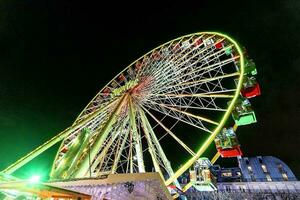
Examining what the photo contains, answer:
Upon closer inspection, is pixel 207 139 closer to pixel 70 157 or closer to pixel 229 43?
pixel 70 157

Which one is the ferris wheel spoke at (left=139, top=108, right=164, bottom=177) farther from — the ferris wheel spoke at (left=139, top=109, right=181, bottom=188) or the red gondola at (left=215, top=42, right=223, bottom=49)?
the red gondola at (left=215, top=42, right=223, bottom=49)

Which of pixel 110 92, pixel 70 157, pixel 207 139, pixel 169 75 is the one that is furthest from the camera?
pixel 110 92

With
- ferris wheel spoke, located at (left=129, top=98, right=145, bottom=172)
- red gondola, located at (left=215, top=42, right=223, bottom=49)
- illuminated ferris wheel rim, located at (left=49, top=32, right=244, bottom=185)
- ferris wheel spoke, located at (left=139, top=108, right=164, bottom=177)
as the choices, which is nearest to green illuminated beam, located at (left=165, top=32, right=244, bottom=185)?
illuminated ferris wheel rim, located at (left=49, top=32, right=244, bottom=185)

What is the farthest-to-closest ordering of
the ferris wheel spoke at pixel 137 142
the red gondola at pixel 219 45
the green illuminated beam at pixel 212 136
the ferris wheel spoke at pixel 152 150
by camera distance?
the red gondola at pixel 219 45 → the ferris wheel spoke at pixel 152 150 → the ferris wheel spoke at pixel 137 142 → the green illuminated beam at pixel 212 136

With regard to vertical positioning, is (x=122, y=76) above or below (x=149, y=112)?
above

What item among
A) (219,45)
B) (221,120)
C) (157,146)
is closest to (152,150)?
(157,146)

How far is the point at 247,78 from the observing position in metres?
10.4

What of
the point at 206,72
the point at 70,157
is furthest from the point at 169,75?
the point at 70,157

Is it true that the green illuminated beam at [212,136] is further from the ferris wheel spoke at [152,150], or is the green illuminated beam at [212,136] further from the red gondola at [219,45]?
the ferris wheel spoke at [152,150]

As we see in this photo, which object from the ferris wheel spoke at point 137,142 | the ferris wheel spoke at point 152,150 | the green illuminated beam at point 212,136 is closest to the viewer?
the green illuminated beam at point 212,136

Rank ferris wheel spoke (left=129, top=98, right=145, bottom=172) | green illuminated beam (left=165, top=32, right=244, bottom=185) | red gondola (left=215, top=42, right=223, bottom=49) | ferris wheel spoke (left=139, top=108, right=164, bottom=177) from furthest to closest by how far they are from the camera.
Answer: red gondola (left=215, top=42, right=223, bottom=49), ferris wheel spoke (left=139, top=108, right=164, bottom=177), ferris wheel spoke (left=129, top=98, right=145, bottom=172), green illuminated beam (left=165, top=32, right=244, bottom=185)

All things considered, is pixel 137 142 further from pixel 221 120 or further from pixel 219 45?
pixel 219 45

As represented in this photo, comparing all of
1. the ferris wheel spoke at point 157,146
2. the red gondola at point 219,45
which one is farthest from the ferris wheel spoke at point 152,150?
the red gondola at point 219,45

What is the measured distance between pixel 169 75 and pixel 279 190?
35825 mm
